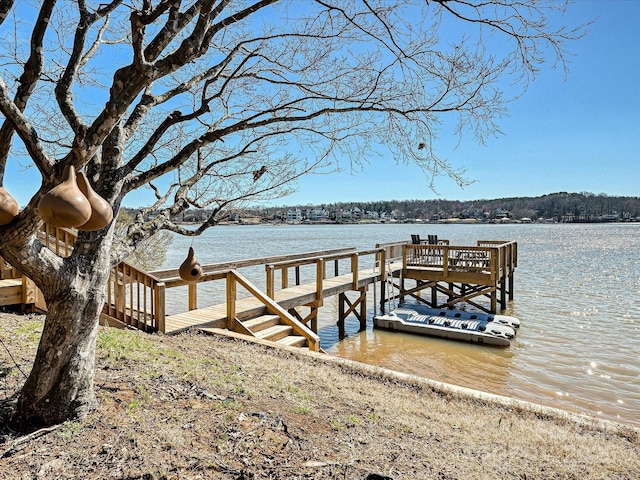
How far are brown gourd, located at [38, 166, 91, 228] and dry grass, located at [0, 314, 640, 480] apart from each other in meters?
1.60

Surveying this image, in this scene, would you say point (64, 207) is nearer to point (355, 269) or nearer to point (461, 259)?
point (355, 269)

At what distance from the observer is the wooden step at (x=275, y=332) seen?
7.53 meters

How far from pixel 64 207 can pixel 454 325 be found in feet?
38.2

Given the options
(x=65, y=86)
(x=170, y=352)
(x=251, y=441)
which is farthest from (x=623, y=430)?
(x=65, y=86)

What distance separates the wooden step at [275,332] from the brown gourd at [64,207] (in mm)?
5543

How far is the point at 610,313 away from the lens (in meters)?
16.0

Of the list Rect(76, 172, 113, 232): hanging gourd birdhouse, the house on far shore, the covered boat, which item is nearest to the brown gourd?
Rect(76, 172, 113, 232): hanging gourd birdhouse

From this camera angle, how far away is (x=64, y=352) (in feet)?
10.4

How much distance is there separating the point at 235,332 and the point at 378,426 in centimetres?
433

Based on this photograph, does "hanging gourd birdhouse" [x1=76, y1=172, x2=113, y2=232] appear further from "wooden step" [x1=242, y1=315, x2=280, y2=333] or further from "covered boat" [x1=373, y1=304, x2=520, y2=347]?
"covered boat" [x1=373, y1=304, x2=520, y2=347]

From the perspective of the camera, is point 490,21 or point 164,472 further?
point 490,21

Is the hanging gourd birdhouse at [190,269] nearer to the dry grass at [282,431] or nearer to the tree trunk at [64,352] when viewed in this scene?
the dry grass at [282,431]

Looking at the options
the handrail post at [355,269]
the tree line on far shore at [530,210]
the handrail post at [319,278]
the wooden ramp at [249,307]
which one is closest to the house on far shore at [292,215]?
the handrail post at [319,278]

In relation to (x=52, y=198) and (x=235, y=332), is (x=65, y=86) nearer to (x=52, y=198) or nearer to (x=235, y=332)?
(x=52, y=198)
